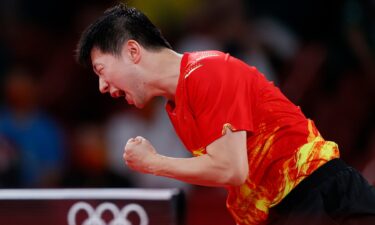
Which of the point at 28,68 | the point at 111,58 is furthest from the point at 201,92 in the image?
→ the point at 28,68

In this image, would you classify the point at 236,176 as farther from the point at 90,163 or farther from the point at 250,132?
the point at 90,163

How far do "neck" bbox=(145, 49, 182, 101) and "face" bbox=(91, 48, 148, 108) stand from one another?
2.6 inches

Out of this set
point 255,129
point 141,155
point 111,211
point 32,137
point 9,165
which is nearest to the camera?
point 141,155

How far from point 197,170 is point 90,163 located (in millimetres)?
4453

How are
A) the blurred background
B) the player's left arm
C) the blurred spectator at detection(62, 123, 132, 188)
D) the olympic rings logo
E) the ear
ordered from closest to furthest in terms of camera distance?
1. the player's left arm
2. the ear
3. the olympic rings logo
4. the blurred background
5. the blurred spectator at detection(62, 123, 132, 188)

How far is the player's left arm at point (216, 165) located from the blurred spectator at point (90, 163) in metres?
3.88

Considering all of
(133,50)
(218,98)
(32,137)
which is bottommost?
(32,137)

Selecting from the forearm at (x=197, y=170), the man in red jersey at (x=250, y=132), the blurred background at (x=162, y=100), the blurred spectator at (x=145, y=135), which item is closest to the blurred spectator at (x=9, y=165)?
the blurred background at (x=162, y=100)

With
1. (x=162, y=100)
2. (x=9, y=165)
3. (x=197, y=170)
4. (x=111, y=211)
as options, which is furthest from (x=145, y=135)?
(x=197, y=170)

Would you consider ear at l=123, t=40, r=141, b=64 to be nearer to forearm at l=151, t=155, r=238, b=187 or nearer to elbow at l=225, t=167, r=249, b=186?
forearm at l=151, t=155, r=238, b=187

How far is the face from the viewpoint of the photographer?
14.3 ft

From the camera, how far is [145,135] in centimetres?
826

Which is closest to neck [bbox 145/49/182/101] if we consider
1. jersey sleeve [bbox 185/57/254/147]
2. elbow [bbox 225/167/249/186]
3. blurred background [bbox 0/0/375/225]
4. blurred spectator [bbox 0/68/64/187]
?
jersey sleeve [bbox 185/57/254/147]

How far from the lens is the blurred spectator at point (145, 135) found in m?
8.12
